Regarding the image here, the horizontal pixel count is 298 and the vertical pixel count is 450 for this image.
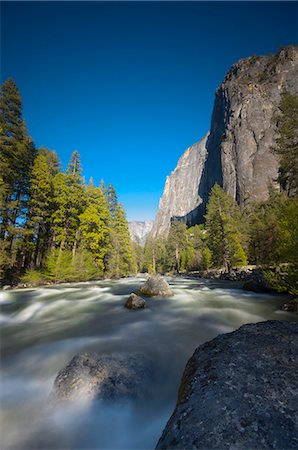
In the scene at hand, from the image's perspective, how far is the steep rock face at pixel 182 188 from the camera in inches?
6048

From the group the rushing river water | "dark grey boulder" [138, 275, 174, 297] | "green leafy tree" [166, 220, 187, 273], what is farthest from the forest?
"green leafy tree" [166, 220, 187, 273]

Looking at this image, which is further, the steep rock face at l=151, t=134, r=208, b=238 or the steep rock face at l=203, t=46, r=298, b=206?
the steep rock face at l=151, t=134, r=208, b=238

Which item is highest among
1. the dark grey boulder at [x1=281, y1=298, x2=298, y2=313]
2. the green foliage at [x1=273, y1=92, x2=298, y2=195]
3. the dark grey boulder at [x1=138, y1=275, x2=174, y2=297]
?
the green foliage at [x1=273, y1=92, x2=298, y2=195]

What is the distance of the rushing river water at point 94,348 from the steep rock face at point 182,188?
135 meters

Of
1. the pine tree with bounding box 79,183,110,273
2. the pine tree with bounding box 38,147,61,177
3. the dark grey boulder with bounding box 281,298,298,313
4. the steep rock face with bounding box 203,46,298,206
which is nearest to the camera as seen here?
the dark grey boulder with bounding box 281,298,298,313

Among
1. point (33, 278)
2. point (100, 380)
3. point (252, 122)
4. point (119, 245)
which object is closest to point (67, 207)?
point (33, 278)

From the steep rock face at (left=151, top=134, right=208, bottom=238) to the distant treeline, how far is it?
12072cm

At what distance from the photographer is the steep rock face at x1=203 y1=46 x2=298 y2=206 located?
257ft

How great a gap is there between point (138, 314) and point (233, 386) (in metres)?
6.68

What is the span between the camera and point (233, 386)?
7.77ft

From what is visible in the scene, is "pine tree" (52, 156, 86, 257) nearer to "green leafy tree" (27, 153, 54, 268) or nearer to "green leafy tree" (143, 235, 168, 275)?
"green leafy tree" (27, 153, 54, 268)

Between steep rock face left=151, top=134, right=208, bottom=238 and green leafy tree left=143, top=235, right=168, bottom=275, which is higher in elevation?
steep rock face left=151, top=134, right=208, bottom=238

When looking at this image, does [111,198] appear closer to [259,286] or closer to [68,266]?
[68,266]

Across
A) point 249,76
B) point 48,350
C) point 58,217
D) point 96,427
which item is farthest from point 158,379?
point 249,76
